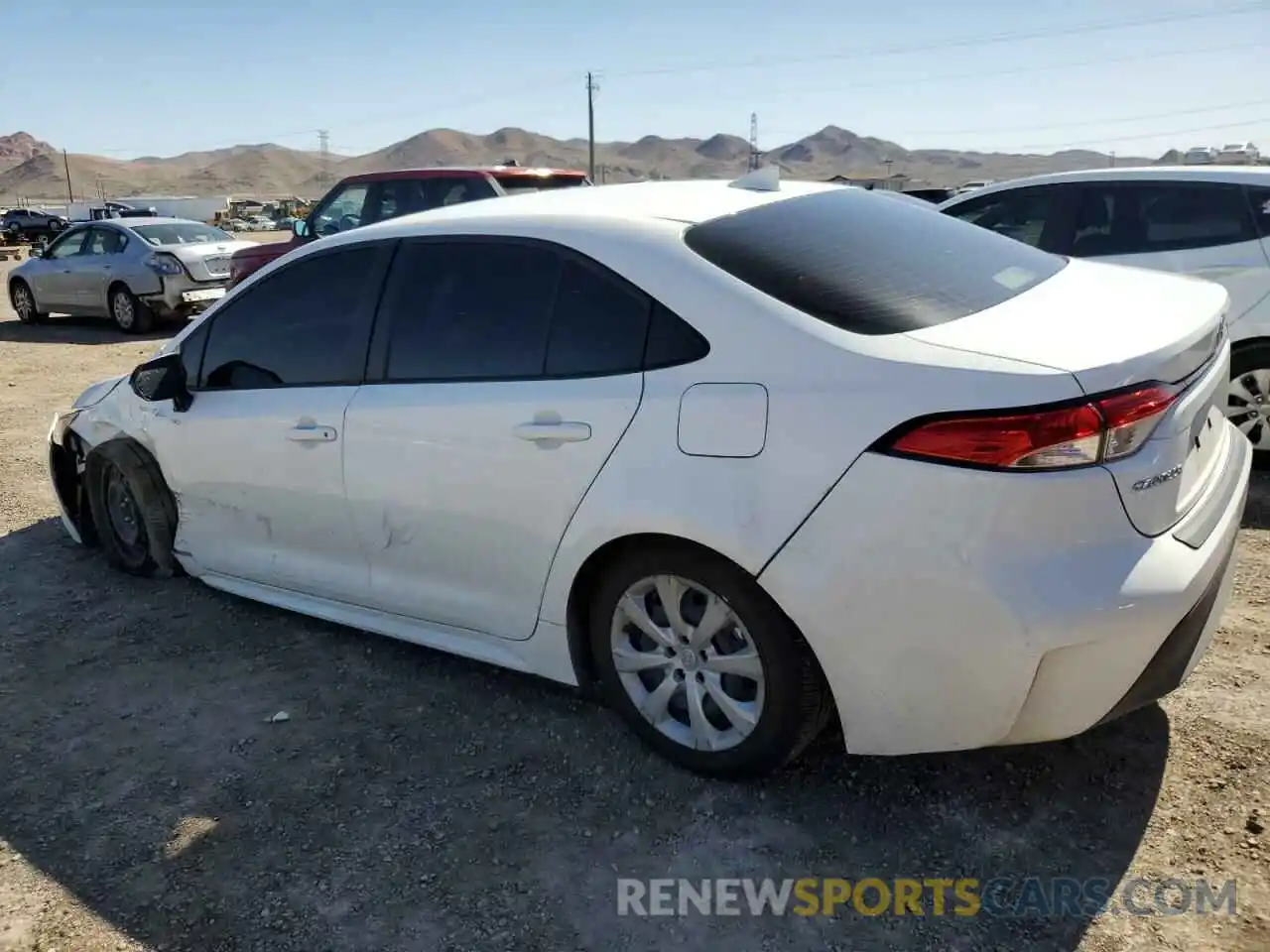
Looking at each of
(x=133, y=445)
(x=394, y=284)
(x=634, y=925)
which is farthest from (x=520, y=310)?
(x=133, y=445)

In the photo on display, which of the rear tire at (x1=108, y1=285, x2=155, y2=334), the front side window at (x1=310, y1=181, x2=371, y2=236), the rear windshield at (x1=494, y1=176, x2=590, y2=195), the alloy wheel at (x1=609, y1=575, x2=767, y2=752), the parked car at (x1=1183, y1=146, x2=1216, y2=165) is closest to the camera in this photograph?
the alloy wheel at (x1=609, y1=575, x2=767, y2=752)

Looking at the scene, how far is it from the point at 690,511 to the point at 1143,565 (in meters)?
1.08

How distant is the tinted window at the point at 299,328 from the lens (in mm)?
3602

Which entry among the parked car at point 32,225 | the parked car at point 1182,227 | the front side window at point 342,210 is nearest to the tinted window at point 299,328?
the parked car at point 1182,227

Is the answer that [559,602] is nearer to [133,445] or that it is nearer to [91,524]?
[133,445]

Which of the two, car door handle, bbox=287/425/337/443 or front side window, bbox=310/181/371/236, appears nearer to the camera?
car door handle, bbox=287/425/337/443

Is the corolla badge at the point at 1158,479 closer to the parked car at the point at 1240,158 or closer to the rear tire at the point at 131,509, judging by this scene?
the rear tire at the point at 131,509

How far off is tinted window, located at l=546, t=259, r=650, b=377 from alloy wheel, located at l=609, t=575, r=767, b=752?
641 millimetres

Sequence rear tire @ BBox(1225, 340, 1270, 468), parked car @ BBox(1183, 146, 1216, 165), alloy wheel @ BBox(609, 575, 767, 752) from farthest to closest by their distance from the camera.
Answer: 1. parked car @ BBox(1183, 146, 1216, 165)
2. rear tire @ BBox(1225, 340, 1270, 468)
3. alloy wheel @ BBox(609, 575, 767, 752)

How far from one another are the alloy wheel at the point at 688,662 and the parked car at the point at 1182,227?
403 centimetres

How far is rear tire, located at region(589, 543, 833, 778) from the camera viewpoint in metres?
2.66

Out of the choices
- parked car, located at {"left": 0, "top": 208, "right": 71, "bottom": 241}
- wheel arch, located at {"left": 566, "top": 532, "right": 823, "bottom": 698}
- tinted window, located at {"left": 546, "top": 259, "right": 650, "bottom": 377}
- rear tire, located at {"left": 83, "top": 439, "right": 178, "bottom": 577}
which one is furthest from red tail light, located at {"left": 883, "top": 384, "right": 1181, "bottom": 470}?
parked car, located at {"left": 0, "top": 208, "right": 71, "bottom": 241}

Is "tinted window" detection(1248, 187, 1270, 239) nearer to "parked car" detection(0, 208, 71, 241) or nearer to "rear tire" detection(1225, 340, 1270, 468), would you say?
"rear tire" detection(1225, 340, 1270, 468)

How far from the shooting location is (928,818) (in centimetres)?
277
